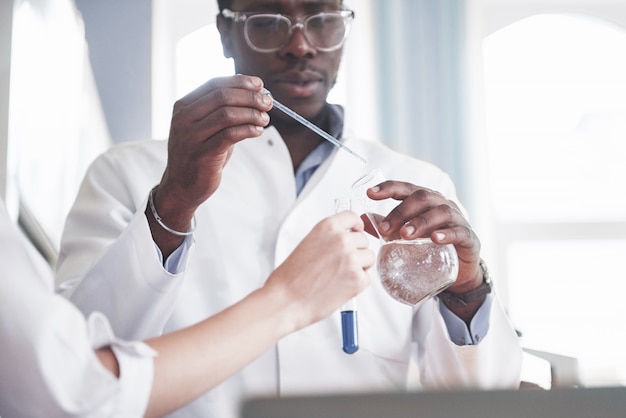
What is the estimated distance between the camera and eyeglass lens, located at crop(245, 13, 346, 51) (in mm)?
1197

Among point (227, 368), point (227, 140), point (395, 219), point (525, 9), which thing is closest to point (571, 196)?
point (525, 9)

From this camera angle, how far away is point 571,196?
1.63m

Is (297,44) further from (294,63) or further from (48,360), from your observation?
(48,360)

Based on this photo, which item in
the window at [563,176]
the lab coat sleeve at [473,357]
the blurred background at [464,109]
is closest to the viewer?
the lab coat sleeve at [473,357]

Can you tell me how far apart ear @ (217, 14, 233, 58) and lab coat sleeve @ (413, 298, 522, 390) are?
0.57 meters

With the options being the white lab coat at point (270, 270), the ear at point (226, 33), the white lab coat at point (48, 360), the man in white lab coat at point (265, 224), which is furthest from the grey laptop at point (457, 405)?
the ear at point (226, 33)

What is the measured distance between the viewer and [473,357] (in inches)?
Answer: 39.8

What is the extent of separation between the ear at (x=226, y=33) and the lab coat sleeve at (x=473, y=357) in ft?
1.86

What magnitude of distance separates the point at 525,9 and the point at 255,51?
0.71m

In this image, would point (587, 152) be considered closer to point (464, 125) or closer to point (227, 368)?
point (464, 125)

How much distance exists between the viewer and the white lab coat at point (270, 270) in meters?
1.04

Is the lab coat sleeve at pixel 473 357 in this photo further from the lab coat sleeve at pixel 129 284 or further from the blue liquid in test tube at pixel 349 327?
the lab coat sleeve at pixel 129 284

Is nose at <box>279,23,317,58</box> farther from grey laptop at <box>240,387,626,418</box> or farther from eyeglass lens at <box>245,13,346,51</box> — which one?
grey laptop at <box>240,387,626,418</box>

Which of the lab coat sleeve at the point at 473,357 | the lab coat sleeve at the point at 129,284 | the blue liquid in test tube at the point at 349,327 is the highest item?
the lab coat sleeve at the point at 129,284
